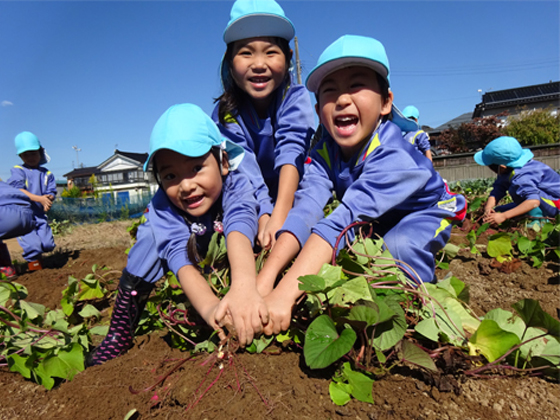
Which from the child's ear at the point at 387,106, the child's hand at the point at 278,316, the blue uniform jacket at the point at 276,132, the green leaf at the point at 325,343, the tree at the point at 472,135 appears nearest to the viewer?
the green leaf at the point at 325,343

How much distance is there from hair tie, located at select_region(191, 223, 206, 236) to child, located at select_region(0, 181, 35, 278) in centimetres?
331

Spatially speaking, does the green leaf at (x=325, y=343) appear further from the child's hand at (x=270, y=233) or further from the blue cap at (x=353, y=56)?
the blue cap at (x=353, y=56)

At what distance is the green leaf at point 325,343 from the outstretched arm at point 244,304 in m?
0.20

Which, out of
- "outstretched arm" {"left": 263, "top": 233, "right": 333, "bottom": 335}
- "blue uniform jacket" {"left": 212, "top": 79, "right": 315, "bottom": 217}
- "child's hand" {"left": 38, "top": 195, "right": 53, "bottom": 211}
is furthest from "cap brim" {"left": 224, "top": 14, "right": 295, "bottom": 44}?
"child's hand" {"left": 38, "top": 195, "right": 53, "bottom": 211}

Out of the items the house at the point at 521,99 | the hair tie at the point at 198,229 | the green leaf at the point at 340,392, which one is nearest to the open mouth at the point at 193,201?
the hair tie at the point at 198,229

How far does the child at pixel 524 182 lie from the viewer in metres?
4.29

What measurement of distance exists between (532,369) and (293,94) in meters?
1.97

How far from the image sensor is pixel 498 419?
102 cm

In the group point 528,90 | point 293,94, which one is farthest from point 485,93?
point 293,94

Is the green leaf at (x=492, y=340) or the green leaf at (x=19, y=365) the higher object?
the green leaf at (x=492, y=340)

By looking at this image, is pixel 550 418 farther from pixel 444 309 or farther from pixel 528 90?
pixel 528 90

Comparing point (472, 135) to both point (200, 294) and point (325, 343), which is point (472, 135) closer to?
point (200, 294)

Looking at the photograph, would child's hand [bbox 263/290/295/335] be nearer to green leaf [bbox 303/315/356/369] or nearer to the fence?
green leaf [bbox 303/315/356/369]

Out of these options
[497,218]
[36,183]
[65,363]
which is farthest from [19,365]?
[497,218]
